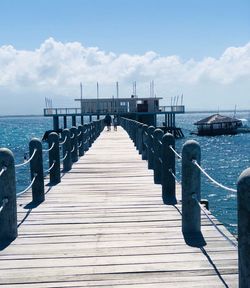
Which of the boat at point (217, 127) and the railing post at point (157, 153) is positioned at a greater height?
the railing post at point (157, 153)

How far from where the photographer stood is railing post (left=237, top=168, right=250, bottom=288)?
3.79 meters

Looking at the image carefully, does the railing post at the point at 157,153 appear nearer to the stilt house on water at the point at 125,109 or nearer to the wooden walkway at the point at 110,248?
the wooden walkway at the point at 110,248

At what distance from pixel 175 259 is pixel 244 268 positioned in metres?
1.67

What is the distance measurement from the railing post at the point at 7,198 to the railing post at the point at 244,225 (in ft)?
11.2

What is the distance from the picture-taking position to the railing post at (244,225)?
379cm

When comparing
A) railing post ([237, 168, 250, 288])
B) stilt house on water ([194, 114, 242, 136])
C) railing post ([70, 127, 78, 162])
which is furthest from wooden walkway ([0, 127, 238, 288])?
stilt house on water ([194, 114, 242, 136])

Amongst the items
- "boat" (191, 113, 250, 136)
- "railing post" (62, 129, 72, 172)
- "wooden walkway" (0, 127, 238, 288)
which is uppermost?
"railing post" (62, 129, 72, 172)

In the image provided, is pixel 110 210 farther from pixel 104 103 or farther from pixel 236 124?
pixel 236 124

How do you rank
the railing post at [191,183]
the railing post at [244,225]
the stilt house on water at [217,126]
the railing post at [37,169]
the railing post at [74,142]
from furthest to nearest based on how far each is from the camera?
the stilt house on water at [217,126]
the railing post at [74,142]
the railing post at [37,169]
the railing post at [191,183]
the railing post at [244,225]

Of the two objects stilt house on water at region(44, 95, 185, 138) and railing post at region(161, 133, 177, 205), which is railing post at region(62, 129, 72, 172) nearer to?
railing post at region(161, 133, 177, 205)

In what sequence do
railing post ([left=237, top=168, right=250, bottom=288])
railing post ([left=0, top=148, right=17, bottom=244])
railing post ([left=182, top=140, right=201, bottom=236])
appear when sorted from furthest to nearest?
railing post ([left=182, top=140, right=201, bottom=236]) < railing post ([left=0, top=148, right=17, bottom=244]) < railing post ([left=237, top=168, right=250, bottom=288])

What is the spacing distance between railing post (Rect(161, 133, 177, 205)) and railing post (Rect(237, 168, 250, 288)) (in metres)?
4.35

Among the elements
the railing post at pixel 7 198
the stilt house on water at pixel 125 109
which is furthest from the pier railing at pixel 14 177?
the stilt house on water at pixel 125 109

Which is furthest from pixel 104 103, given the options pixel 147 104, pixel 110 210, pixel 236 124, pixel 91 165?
pixel 110 210
